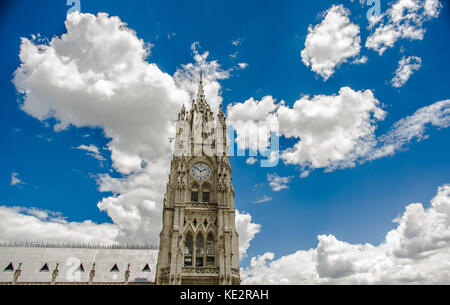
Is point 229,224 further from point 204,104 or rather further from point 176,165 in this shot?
point 204,104

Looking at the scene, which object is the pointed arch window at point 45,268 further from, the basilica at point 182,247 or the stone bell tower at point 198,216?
the stone bell tower at point 198,216

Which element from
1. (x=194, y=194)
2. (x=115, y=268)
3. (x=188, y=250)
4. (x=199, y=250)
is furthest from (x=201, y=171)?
(x=115, y=268)

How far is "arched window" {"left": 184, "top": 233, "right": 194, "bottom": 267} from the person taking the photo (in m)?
46.1

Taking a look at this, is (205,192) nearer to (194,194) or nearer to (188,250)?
(194,194)

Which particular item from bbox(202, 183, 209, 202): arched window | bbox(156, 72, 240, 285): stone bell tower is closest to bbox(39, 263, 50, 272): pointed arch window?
bbox(156, 72, 240, 285): stone bell tower

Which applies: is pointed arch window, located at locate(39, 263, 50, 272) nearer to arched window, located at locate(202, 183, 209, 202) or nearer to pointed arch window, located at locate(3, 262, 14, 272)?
pointed arch window, located at locate(3, 262, 14, 272)

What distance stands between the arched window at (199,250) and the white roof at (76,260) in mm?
11143

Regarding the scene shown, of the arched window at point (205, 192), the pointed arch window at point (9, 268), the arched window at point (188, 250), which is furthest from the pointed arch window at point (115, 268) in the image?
the arched window at point (205, 192)

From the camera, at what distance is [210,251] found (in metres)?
47.1

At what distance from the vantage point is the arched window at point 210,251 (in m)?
46.4

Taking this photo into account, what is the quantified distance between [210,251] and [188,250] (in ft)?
11.3

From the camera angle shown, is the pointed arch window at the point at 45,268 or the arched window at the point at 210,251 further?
the pointed arch window at the point at 45,268
